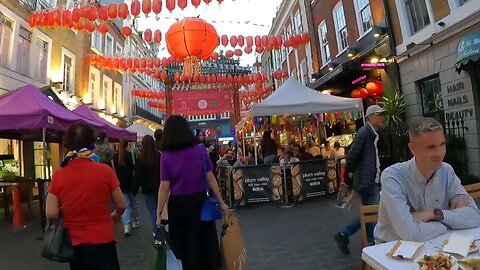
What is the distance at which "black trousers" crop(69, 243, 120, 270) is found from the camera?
281 cm

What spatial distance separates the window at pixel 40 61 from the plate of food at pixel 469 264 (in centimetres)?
1628

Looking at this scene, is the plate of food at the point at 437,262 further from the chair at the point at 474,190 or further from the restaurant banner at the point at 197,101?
the restaurant banner at the point at 197,101

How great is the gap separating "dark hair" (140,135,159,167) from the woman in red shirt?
3039mm

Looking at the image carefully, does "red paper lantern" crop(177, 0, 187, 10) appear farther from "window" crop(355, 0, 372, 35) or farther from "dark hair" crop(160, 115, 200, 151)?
"window" crop(355, 0, 372, 35)

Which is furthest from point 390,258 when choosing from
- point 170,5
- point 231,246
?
point 170,5

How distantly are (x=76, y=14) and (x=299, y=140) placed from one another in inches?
411

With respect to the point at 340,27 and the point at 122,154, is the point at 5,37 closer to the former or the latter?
the point at 122,154

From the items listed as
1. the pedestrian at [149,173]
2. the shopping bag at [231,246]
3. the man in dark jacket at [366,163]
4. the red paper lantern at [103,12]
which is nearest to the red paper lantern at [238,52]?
the red paper lantern at [103,12]

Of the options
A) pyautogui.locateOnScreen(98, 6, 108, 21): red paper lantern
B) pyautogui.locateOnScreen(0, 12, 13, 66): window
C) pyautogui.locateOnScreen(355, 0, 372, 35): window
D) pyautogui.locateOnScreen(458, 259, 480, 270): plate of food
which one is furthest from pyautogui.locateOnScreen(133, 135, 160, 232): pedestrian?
pyautogui.locateOnScreen(355, 0, 372, 35): window

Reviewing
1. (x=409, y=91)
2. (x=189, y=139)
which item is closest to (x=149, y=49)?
(x=409, y=91)

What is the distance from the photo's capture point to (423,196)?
2.31 m

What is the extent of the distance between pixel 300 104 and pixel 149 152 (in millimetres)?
4601

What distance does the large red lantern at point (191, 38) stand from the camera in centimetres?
843

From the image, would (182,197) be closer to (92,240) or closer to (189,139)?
(189,139)
